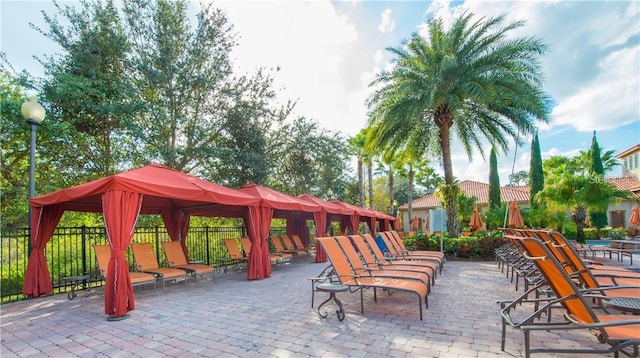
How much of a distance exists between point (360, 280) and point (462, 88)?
31.0ft

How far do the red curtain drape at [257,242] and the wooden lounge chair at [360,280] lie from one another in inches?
137

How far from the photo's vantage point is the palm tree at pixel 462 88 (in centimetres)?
1152

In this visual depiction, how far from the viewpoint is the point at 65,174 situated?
12055mm

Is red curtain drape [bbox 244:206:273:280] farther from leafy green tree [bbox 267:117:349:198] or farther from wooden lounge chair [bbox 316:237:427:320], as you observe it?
leafy green tree [bbox 267:117:349:198]

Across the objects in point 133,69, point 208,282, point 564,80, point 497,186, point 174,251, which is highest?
point 133,69

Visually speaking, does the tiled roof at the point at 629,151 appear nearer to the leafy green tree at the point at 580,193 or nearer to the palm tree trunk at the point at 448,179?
the leafy green tree at the point at 580,193

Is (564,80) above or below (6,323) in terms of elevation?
above

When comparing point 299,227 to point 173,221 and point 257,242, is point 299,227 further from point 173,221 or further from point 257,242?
point 257,242

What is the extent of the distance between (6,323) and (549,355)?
802cm

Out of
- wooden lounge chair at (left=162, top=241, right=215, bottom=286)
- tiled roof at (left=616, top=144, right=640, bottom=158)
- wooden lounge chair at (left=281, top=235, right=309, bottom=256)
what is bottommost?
wooden lounge chair at (left=281, top=235, right=309, bottom=256)

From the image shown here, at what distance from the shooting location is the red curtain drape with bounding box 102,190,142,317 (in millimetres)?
5402

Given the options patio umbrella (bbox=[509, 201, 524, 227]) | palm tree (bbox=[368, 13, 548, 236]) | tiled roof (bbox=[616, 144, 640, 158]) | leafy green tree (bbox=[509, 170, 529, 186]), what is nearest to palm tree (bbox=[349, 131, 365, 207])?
palm tree (bbox=[368, 13, 548, 236])

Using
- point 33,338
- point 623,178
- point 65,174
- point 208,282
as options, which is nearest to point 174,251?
point 208,282

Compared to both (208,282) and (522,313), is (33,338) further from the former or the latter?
(522,313)
